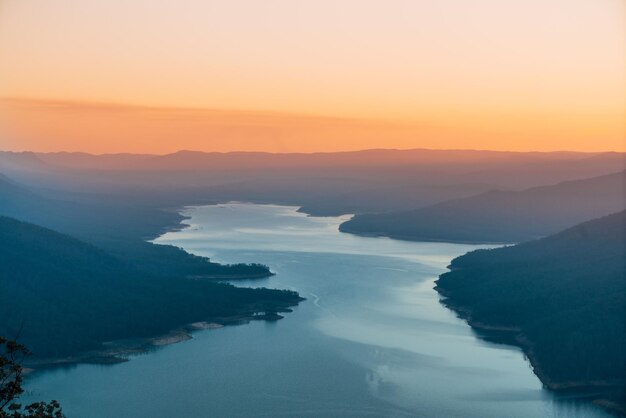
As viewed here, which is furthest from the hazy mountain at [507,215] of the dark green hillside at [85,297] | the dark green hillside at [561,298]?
the dark green hillside at [85,297]

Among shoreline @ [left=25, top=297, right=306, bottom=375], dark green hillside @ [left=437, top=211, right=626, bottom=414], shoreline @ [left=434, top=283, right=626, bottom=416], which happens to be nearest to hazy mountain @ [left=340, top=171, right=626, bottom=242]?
dark green hillside @ [left=437, top=211, right=626, bottom=414]

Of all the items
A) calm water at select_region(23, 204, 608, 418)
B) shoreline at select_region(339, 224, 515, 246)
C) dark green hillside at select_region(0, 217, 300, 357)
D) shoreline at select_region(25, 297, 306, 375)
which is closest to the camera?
calm water at select_region(23, 204, 608, 418)

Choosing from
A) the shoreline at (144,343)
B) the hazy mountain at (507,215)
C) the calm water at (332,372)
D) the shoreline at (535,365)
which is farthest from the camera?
the hazy mountain at (507,215)

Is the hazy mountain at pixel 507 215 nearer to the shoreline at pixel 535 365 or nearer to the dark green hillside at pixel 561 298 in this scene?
the dark green hillside at pixel 561 298

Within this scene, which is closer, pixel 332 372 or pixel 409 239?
pixel 332 372

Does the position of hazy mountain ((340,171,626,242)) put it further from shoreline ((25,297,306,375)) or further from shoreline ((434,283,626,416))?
shoreline ((25,297,306,375))

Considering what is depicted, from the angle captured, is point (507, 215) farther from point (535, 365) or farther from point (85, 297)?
point (535, 365)

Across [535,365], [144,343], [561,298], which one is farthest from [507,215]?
[144,343]
